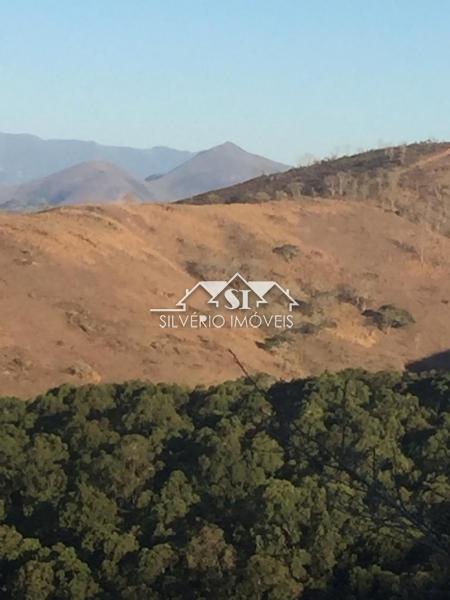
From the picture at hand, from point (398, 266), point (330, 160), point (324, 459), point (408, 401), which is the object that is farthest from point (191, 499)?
point (330, 160)

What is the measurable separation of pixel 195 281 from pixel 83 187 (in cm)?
12622

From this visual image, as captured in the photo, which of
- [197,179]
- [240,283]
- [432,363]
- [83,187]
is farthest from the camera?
[197,179]

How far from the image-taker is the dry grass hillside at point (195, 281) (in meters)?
28.5

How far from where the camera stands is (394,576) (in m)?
12.4

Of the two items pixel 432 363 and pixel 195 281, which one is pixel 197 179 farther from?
pixel 432 363

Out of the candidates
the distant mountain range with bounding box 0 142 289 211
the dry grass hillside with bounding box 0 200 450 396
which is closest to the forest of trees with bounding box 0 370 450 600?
the dry grass hillside with bounding box 0 200 450 396

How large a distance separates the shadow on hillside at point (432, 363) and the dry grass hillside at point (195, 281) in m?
0.33

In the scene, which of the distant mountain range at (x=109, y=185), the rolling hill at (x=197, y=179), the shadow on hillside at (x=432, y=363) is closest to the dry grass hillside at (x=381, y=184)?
the shadow on hillside at (x=432, y=363)

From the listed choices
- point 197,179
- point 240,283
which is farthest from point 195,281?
point 197,179

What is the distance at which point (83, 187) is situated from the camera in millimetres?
159125

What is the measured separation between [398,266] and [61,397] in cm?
2303

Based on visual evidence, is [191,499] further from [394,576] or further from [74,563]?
[394,576]

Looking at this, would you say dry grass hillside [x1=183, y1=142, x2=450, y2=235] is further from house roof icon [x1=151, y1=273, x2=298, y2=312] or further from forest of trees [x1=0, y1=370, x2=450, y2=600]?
forest of trees [x1=0, y1=370, x2=450, y2=600]

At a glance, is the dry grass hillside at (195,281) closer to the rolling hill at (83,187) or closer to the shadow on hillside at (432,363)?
the shadow on hillside at (432,363)
